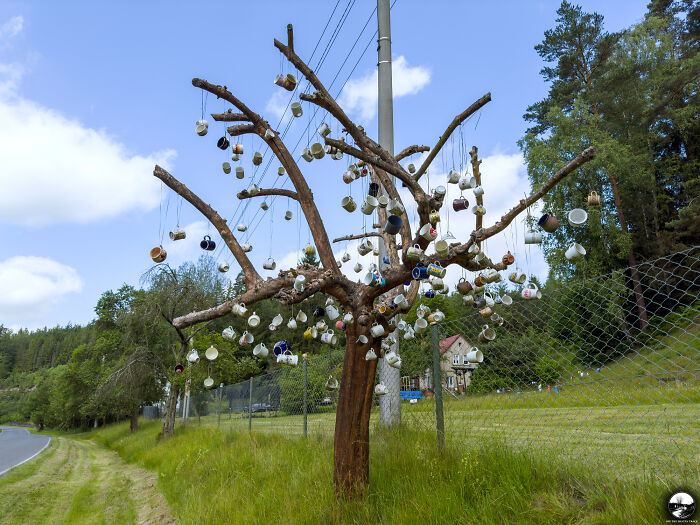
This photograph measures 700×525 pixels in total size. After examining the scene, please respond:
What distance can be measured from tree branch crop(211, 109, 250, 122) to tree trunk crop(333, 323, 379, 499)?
2.49 meters

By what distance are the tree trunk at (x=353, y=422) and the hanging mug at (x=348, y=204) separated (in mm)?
1012

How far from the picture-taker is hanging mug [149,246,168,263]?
391 cm

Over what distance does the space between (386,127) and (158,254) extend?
357cm

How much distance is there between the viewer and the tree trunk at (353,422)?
3688 millimetres

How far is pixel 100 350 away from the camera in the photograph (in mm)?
24000

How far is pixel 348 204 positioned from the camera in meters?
3.91

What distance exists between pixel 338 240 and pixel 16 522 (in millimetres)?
6316

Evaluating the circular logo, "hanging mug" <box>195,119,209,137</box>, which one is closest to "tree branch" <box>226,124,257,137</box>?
"hanging mug" <box>195,119,209,137</box>

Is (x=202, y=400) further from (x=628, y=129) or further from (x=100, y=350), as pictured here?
(x=628, y=129)

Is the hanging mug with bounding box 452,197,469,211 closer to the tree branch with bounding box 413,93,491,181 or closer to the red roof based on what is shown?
the tree branch with bounding box 413,93,491,181

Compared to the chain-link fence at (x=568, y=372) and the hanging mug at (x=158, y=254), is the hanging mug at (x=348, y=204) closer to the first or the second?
the chain-link fence at (x=568, y=372)

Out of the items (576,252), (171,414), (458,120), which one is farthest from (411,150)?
(171,414)

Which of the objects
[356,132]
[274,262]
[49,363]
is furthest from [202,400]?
[49,363]

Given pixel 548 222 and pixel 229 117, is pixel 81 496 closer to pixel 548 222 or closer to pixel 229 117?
pixel 229 117
